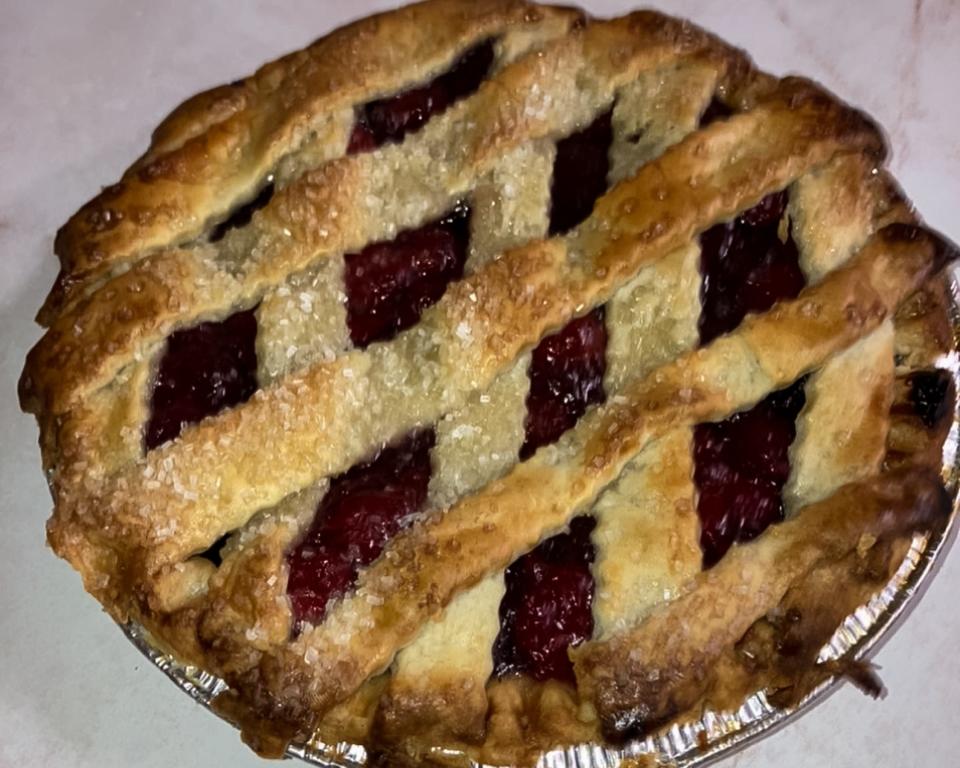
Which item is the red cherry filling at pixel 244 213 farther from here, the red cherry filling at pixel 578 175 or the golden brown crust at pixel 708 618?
the golden brown crust at pixel 708 618

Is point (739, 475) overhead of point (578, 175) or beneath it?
beneath

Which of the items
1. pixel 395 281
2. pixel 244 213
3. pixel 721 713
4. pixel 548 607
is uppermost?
pixel 244 213

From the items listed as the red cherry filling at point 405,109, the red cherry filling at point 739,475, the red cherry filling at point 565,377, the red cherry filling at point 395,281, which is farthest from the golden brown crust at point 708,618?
the red cherry filling at point 405,109

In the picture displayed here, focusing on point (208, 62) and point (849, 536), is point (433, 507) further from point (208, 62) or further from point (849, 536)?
point (208, 62)

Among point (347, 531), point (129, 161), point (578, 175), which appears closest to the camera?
point (347, 531)

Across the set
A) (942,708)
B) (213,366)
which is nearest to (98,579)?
(213,366)

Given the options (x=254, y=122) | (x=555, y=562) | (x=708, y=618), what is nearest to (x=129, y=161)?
(x=254, y=122)

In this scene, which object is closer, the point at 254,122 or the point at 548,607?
the point at 548,607

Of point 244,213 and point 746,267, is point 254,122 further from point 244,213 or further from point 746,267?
point 746,267
